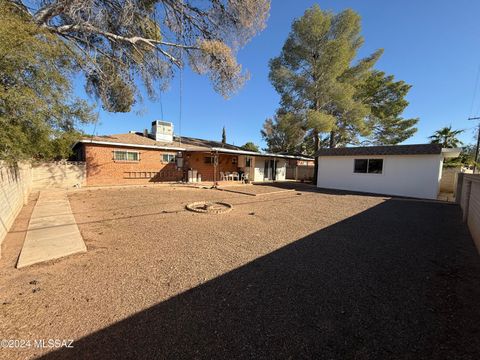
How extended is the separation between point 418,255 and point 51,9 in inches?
547

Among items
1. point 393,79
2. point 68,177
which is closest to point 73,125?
point 68,177

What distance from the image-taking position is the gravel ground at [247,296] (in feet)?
6.16

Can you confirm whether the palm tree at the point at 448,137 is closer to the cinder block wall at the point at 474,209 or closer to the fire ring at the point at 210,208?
the cinder block wall at the point at 474,209

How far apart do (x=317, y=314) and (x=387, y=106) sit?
22636mm

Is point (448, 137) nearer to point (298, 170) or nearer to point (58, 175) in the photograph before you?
point (298, 170)

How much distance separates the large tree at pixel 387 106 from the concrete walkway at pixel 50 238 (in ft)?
72.0

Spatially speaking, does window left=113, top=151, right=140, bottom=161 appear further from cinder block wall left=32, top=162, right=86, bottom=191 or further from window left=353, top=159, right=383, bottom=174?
window left=353, top=159, right=383, bottom=174

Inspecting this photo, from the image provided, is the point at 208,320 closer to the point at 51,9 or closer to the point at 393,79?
the point at 51,9

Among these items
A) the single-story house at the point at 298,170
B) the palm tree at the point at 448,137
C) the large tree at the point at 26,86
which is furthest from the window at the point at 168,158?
the palm tree at the point at 448,137

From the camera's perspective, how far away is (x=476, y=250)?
14.0 feet

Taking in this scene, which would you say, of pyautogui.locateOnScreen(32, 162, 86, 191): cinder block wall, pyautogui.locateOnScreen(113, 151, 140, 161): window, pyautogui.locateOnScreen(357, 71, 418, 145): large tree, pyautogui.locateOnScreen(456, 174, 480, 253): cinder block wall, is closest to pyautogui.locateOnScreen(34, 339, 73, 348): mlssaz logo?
pyautogui.locateOnScreen(456, 174, 480, 253): cinder block wall

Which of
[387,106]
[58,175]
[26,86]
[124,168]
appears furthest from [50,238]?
[387,106]

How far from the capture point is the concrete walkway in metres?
3.49

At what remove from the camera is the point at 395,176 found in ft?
41.8
